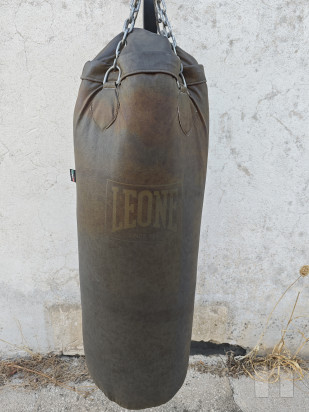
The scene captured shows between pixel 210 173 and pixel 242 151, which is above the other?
pixel 242 151

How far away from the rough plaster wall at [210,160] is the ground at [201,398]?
0.21 metres

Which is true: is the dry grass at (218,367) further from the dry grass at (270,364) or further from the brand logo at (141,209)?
the brand logo at (141,209)

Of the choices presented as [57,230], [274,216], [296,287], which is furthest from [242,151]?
[57,230]

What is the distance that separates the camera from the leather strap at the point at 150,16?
0.94 meters

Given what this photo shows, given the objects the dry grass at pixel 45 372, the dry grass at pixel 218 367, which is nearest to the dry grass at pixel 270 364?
the dry grass at pixel 218 367

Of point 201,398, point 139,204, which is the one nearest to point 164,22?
point 139,204

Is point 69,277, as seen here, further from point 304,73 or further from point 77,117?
point 304,73

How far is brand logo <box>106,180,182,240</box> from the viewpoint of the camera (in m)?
0.82

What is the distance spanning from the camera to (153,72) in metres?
0.78

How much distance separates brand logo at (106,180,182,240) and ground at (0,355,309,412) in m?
1.02

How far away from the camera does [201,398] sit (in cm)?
157

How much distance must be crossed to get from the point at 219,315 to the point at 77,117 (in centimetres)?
124

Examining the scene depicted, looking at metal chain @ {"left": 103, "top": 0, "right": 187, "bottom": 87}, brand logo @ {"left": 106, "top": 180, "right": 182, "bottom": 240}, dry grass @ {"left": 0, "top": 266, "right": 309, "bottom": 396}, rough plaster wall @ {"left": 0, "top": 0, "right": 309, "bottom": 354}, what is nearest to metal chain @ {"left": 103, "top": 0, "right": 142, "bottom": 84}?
metal chain @ {"left": 103, "top": 0, "right": 187, "bottom": 87}

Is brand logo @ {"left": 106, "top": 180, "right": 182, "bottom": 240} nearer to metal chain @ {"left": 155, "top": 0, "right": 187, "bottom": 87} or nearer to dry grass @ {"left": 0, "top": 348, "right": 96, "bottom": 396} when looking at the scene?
metal chain @ {"left": 155, "top": 0, "right": 187, "bottom": 87}
